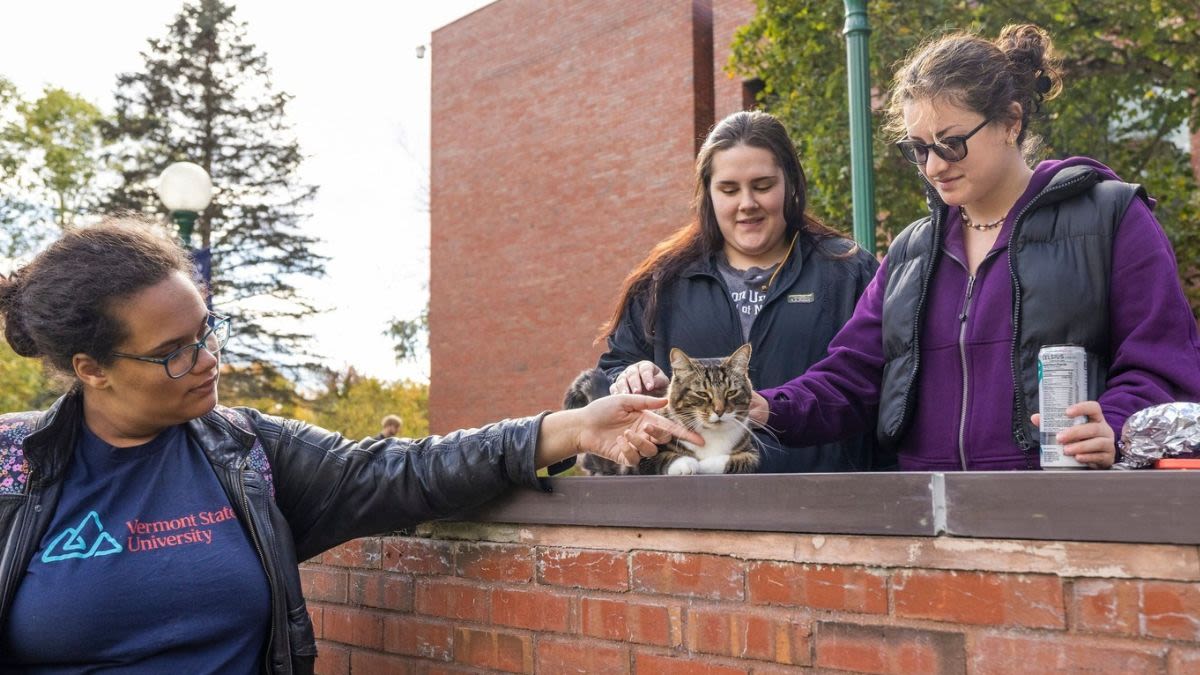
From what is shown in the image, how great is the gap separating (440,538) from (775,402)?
962mm

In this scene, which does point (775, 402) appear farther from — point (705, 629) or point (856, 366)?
point (705, 629)

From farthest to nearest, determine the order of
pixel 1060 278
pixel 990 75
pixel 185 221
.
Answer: pixel 185 221 < pixel 990 75 < pixel 1060 278

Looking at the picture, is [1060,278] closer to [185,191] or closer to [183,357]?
[183,357]

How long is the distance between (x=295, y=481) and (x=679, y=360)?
1.13 metres

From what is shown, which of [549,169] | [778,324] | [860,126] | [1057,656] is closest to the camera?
[1057,656]

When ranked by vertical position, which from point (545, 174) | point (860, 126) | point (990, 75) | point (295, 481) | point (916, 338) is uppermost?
point (545, 174)

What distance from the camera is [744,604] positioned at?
2197 millimetres

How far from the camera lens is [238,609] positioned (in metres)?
2.45

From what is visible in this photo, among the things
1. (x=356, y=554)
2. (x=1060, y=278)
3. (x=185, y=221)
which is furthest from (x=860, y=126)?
(x=185, y=221)

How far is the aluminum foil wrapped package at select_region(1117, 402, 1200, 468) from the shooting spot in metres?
2.01

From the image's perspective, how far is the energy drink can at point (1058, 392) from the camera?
214 cm

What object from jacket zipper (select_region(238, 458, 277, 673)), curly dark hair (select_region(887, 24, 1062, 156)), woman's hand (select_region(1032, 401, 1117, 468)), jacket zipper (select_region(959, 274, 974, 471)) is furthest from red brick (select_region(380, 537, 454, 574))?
curly dark hair (select_region(887, 24, 1062, 156))

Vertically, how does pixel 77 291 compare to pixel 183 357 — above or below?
above

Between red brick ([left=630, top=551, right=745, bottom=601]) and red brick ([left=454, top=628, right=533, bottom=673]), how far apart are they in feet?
1.28
